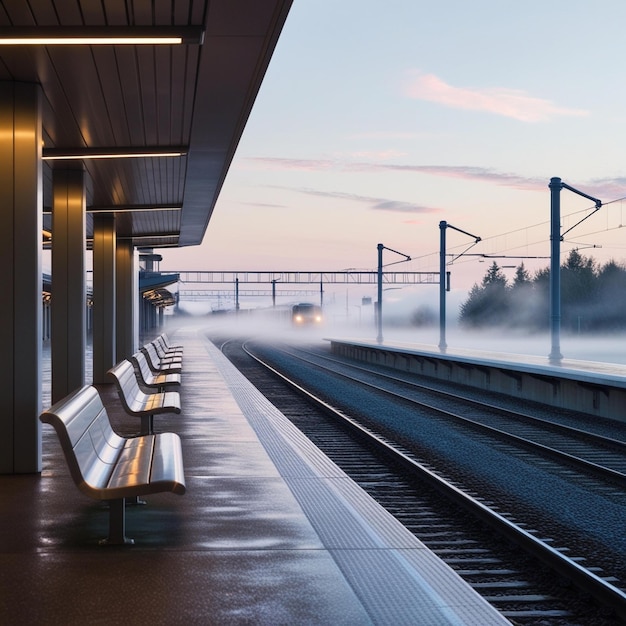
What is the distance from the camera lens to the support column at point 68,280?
12.6 metres

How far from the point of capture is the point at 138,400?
9367 mm

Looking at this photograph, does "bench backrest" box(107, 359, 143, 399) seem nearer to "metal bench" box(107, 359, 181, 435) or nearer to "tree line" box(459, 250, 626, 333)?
"metal bench" box(107, 359, 181, 435)

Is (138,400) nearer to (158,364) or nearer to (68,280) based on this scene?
(68,280)

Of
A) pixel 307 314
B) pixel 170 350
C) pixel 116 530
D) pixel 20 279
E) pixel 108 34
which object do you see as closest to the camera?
pixel 116 530

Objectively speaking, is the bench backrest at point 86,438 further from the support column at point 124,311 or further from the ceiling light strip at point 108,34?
the support column at point 124,311

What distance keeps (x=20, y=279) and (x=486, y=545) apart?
4450mm

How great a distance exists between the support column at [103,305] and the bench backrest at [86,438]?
11.3 metres

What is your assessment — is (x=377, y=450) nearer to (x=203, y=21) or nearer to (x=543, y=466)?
(x=543, y=466)

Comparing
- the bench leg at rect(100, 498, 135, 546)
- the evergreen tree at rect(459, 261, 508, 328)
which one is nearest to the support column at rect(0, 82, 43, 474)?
the bench leg at rect(100, 498, 135, 546)

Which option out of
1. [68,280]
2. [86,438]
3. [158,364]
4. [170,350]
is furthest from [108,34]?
[170,350]

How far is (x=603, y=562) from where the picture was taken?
6441 millimetres

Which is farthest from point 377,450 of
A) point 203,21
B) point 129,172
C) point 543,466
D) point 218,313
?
point 218,313

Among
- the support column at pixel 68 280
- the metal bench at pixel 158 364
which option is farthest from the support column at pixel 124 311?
the support column at pixel 68 280

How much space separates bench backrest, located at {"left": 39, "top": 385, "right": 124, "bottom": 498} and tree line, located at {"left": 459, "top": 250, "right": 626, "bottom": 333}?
61.8 m
